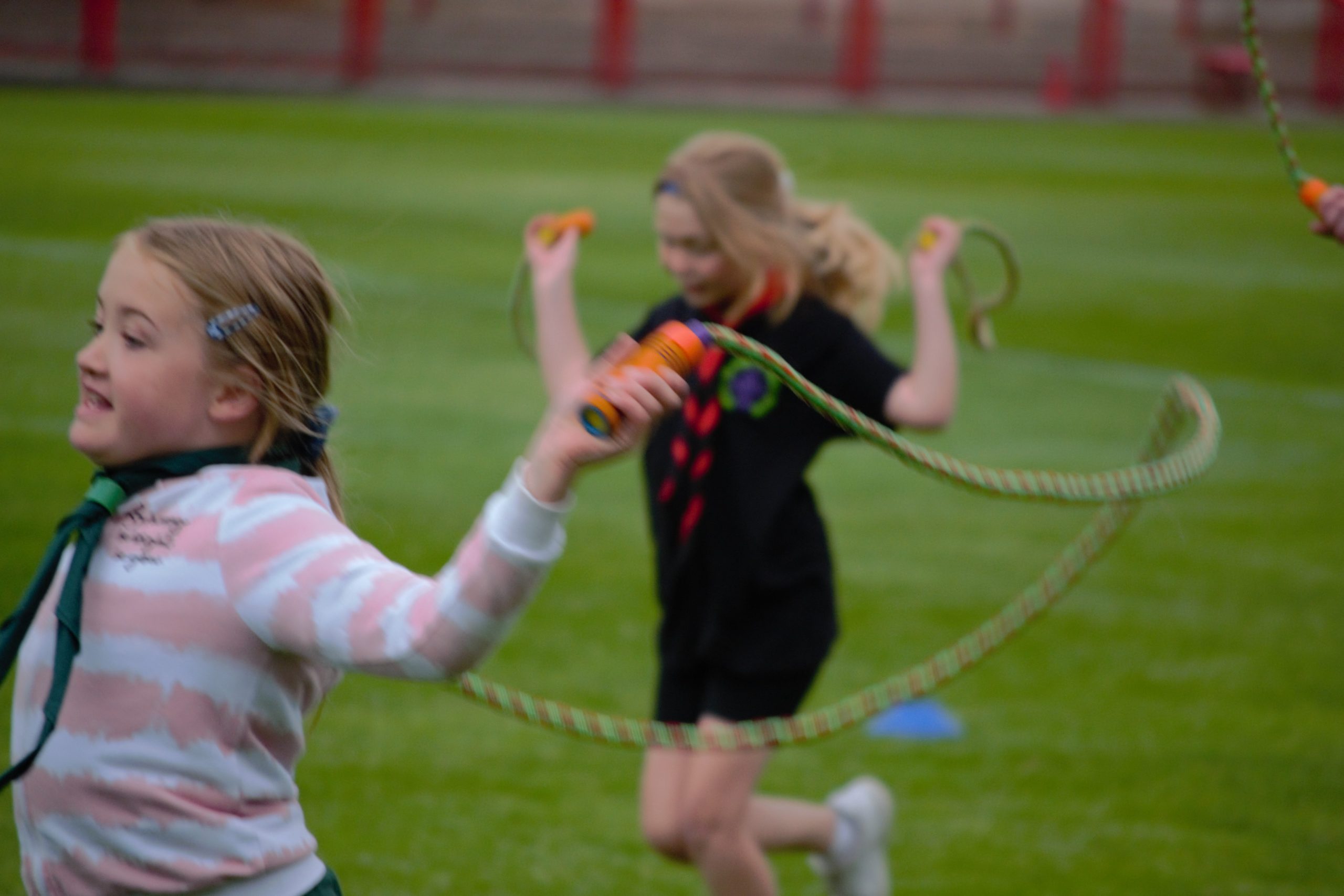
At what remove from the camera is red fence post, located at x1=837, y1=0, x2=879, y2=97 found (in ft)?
119

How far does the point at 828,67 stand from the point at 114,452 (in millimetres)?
37002

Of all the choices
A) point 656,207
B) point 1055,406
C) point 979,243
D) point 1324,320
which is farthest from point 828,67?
point 656,207

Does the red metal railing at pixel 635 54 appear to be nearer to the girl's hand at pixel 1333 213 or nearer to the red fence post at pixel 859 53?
the red fence post at pixel 859 53

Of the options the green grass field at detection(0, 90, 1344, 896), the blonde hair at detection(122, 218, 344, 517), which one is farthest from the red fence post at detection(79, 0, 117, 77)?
the blonde hair at detection(122, 218, 344, 517)

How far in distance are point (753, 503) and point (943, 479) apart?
1.62 metres

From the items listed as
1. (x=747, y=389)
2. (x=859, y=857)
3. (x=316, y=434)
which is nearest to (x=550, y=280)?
(x=747, y=389)

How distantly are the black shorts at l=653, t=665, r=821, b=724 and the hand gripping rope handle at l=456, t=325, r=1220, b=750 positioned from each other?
0.06 meters

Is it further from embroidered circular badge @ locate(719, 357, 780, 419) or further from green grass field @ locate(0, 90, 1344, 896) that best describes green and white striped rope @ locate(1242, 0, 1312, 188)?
embroidered circular badge @ locate(719, 357, 780, 419)

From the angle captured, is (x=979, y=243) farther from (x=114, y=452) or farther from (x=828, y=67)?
(x=828, y=67)

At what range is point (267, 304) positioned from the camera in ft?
7.38

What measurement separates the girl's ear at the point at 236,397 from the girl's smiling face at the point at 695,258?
1980mm

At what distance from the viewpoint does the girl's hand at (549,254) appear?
4273mm

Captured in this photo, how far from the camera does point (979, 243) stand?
55.8 feet

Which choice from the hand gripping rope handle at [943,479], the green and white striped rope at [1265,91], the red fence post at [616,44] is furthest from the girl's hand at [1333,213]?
the red fence post at [616,44]
